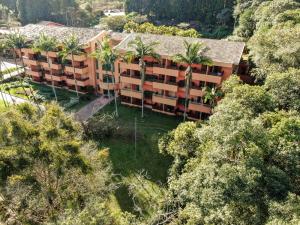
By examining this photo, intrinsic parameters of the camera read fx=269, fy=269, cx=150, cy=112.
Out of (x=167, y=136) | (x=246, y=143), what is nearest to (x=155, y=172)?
(x=167, y=136)

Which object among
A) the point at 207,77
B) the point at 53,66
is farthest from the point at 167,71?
the point at 53,66

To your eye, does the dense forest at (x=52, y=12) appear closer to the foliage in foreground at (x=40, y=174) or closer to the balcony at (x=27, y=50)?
the balcony at (x=27, y=50)

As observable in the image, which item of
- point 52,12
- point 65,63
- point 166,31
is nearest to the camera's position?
point 65,63

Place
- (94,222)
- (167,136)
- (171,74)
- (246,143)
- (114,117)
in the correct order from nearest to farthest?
(94,222)
(246,143)
(167,136)
(171,74)
(114,117)

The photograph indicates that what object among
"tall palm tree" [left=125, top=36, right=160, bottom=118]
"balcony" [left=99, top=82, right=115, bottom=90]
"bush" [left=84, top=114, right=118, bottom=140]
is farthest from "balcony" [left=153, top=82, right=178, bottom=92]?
"balcony" [left=99, top=82, right=115, bottom=90]

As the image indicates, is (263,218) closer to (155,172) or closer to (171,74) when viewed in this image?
(155,172)

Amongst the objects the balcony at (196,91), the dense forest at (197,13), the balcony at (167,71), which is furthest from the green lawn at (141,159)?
the dense forest at (197,13)

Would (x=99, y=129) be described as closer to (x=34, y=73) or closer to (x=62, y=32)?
(x=62, y=32)

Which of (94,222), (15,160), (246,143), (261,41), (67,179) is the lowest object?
(67,179)
